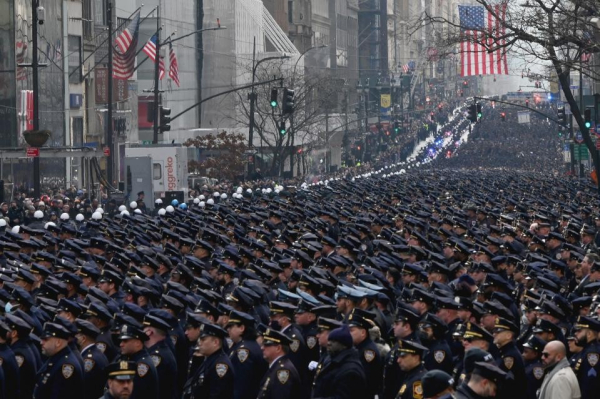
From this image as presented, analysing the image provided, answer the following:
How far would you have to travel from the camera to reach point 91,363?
11.9m

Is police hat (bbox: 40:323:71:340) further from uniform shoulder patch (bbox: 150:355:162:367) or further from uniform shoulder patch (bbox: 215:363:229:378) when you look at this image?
uniform shoulder patch (bbox: 215:363:229:378)

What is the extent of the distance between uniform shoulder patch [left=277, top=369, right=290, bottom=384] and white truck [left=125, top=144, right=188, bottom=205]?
3420 centimetres

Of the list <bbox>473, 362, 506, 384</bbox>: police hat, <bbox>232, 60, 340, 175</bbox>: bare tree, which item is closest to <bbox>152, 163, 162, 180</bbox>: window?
<bbox>232, 60, 340, 175</bbox>: bare tree

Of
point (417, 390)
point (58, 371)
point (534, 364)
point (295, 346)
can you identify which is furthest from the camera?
point (295, 346)

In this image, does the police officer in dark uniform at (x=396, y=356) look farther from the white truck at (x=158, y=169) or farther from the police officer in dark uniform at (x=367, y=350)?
the white truck at (x=158, y=169)

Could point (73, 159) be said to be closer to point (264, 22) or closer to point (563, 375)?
point (264, 22)

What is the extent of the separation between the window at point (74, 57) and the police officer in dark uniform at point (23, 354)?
49.7 metres

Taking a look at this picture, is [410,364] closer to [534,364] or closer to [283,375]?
[283,375]

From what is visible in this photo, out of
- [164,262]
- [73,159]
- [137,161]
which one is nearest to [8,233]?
[164,262]

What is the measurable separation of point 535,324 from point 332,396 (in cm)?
316

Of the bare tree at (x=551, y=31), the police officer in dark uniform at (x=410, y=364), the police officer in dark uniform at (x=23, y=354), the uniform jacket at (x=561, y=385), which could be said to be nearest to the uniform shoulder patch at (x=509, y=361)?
the uniform jacket at (x=561, y=385)

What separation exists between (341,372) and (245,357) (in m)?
1.52

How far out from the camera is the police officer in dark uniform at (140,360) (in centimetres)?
1113

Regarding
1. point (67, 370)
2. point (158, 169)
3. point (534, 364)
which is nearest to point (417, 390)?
point (534, 364)
